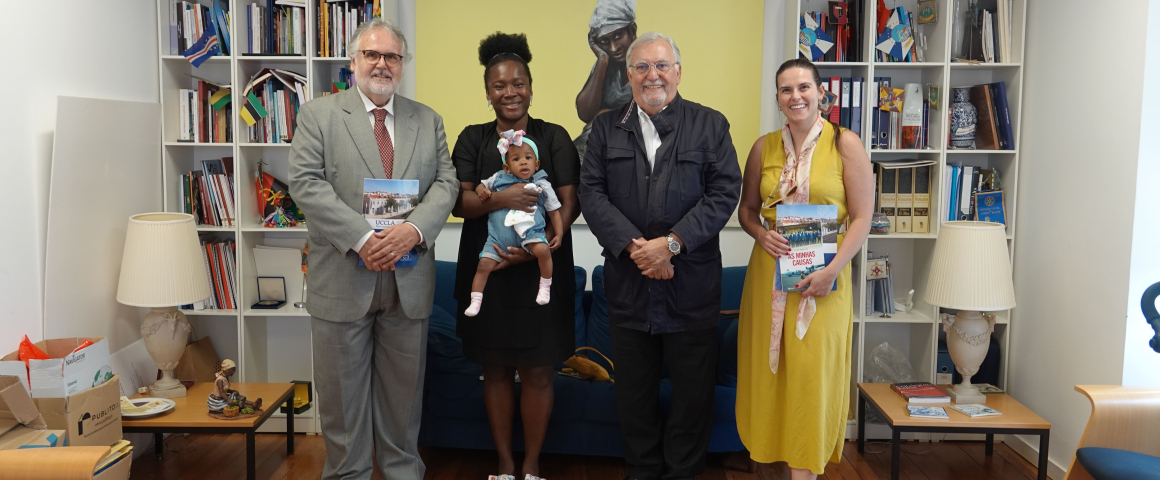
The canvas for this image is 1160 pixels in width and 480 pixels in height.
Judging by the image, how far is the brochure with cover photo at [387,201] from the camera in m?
2.47

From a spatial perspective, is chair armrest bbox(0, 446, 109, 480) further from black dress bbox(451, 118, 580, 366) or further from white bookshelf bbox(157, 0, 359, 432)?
white bookshelf bbox(157, 0, 359, 432)

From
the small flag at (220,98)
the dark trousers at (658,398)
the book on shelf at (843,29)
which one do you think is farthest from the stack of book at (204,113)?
the book on shelf at (843,29)

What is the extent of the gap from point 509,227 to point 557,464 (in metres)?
1.18

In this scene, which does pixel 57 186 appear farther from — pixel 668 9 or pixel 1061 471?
pixel 1061 471

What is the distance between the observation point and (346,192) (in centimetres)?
250

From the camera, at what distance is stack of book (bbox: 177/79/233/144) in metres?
3.46

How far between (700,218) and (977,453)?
1.98 metres

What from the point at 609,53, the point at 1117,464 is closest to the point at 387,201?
the point at 609,53

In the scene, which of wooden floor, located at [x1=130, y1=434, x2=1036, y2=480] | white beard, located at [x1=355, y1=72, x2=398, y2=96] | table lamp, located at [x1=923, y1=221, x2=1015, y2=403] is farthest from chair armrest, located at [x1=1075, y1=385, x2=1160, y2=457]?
white beard, located at [x1=355, y1=72, x2=398, y2=96]

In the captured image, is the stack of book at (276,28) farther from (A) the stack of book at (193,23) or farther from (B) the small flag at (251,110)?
A: (B) the small flag at (251,110)

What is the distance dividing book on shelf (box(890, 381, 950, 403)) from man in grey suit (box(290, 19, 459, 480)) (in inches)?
79.3

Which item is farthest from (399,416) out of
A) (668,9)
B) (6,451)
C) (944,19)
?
(944,19)

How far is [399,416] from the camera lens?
2.68 m

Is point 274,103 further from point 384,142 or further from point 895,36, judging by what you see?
point 895,36
